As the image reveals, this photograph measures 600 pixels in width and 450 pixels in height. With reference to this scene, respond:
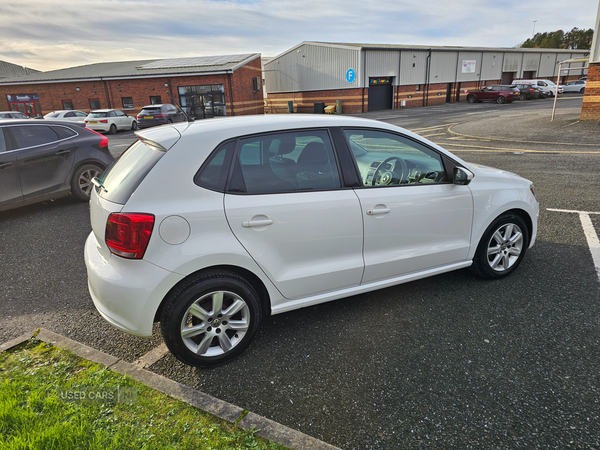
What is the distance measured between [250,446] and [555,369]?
2132 mm

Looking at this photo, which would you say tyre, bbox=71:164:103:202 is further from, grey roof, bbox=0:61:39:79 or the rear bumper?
grey roof, bbox=0:61:39:79

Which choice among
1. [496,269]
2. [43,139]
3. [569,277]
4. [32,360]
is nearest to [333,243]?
[496,269]

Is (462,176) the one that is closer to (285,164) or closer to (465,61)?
(285,164)

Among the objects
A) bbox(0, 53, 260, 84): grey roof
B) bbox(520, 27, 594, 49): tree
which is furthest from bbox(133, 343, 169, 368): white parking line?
bbox(520, 27, 594, 49): tree

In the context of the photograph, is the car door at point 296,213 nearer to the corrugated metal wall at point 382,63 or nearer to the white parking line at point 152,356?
the white parking line at point 152,356

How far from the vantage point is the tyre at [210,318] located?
268cm

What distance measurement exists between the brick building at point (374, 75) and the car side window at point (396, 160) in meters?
33.2

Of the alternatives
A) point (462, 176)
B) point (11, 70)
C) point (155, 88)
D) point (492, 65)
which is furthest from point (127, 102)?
point (492, 65)

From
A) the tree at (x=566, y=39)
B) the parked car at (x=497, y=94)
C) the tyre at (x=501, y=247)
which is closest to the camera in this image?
the tyre at (x=501, y=247)

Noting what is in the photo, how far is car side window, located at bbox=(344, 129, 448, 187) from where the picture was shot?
3389 mm

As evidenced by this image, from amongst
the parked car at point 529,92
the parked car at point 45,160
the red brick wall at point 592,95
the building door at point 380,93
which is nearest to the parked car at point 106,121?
the parked car at point 45,160

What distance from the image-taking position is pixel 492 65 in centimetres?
4631

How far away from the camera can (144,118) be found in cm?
2378

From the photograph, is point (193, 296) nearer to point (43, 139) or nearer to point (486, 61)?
point (43, 139)
